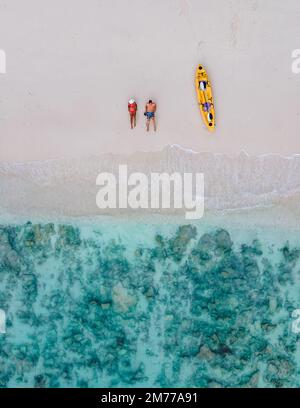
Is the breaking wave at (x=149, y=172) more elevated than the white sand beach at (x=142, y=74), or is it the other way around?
the white sand beach at (x=142, y=74)

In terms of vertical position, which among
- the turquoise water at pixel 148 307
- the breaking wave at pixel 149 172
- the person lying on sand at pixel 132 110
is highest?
the person lying on sand at pixel 132 110

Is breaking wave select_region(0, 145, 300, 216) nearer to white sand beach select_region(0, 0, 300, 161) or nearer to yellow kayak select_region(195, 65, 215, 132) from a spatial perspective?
white sand beach select_region(0, 0, 300, 161)

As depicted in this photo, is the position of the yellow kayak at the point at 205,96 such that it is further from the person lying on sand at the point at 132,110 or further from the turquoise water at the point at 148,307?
the turquoise water at the point at 148,307

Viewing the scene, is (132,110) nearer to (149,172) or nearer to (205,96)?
(149,172)

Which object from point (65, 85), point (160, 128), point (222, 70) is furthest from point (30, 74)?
point (222, 70)

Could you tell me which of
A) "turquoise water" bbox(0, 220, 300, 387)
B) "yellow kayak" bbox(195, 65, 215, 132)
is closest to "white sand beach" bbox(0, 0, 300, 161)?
"yellow kayak" bbox(195, 65, 215, 132)

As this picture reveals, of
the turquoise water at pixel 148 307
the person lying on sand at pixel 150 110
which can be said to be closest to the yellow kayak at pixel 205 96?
the person lying on sand at pixel 150 110
